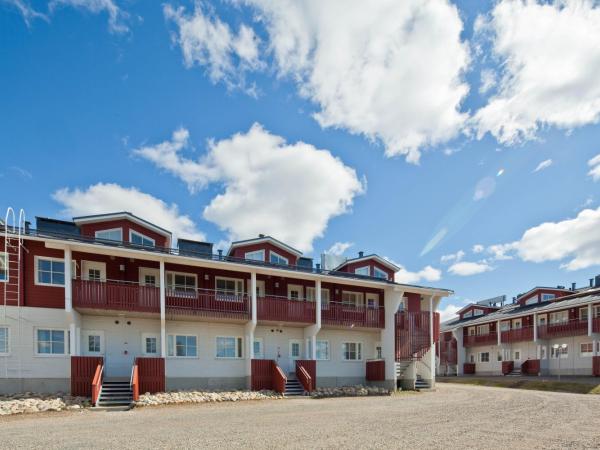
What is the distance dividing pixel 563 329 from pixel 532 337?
3.64 m

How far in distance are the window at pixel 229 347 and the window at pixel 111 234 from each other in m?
7.96

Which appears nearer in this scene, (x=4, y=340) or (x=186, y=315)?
(x=4, y=340)

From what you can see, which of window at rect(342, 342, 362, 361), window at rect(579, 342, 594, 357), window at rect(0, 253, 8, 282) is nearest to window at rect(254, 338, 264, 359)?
window at rect(342, 342, 362, 361)

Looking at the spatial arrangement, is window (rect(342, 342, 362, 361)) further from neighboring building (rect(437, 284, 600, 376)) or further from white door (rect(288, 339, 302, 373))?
neighboring building (rect(437, 284, 600, 376))

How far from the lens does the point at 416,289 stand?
29234mm

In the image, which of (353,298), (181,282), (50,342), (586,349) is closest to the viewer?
(50,342)

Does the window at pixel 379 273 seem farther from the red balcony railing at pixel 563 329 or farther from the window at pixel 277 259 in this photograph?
the red balcony railing at pixel 563 329

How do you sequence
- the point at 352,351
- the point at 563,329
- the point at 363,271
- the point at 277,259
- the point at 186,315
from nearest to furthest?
the point at 186,315, the point at 352,351, the point at 277,259, the point at 363,271, the point at 563,329

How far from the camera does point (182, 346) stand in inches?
918

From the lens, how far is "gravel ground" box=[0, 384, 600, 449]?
10.6m

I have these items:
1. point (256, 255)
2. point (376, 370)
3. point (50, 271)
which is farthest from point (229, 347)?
point (50, 271)

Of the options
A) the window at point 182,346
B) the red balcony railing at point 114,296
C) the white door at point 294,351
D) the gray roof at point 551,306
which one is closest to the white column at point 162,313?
the red balcony railing at point 114,296

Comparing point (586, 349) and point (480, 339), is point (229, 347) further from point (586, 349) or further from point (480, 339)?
point (480, 339)

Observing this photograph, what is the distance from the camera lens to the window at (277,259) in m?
28.3
